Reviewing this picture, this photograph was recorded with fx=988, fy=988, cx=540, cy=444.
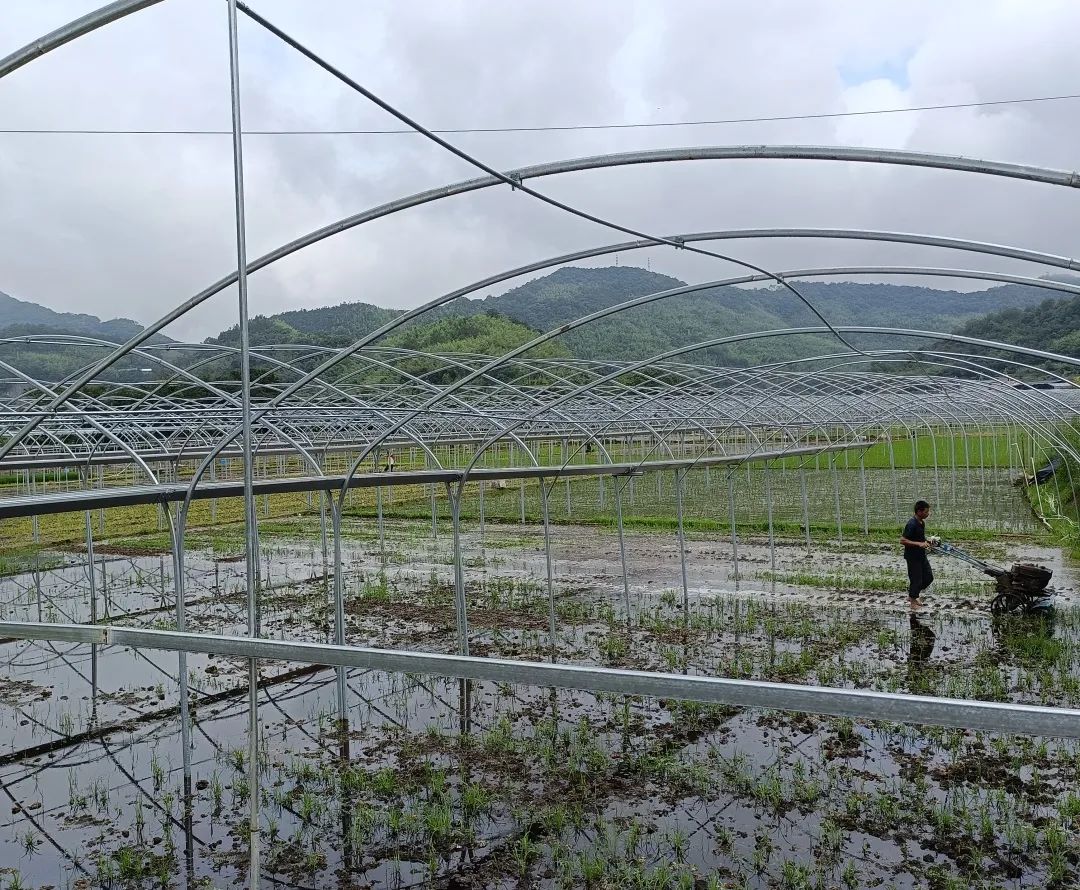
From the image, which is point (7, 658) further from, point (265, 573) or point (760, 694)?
point (760, 694)

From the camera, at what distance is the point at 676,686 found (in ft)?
8.87

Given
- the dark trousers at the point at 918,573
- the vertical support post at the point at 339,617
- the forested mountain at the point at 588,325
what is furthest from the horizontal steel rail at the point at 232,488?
the forested mountain at the point at 588,325

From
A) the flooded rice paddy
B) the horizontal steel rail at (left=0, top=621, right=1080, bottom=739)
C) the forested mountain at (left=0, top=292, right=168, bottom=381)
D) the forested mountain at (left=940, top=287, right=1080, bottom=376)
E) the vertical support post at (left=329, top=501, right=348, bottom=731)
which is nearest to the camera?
the horizontal steel rail at (left=0, top=621, right=1080, bottom=739)

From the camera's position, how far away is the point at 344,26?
17.9ft

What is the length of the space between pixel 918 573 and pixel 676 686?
12292 millimetres

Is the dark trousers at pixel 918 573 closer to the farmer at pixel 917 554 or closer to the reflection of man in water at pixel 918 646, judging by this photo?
the farmer at pixel 917 554

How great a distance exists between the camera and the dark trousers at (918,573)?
1382 centimetres

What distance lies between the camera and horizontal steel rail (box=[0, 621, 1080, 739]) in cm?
236

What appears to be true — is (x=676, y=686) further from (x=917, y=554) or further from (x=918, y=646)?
(x=917, y=554)

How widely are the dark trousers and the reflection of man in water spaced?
15.9 inches

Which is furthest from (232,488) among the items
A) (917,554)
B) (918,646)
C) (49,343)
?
(917,554)

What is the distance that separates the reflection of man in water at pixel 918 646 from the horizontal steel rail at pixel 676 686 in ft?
27.2

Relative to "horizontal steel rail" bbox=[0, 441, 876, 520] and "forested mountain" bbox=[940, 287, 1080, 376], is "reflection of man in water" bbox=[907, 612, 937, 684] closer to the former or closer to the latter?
"horizontal steel rail" bbox=[0, 441, 876, 520]

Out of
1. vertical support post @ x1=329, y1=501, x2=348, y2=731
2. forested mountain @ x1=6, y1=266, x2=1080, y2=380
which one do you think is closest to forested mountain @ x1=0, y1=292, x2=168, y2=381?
forested mountain @ x1=6, y1=266, x2=1080, y2=380
